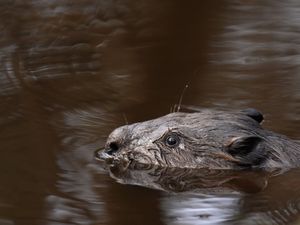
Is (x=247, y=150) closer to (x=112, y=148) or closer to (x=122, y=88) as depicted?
(x=112, y=148)

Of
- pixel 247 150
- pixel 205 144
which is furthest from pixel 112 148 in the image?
pixel 247 150

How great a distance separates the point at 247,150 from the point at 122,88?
84.9 inches

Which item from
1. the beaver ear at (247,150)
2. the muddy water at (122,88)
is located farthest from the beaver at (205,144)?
the muddy water at (122,88)

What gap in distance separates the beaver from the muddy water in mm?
231

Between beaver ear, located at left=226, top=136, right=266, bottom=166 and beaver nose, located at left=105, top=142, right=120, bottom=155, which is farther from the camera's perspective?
beaver nose, located at left=105, top=142, right=120, bottom=155

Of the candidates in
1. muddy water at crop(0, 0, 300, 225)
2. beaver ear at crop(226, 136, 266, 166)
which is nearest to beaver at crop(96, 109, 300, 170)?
beaver ear at crop(226, 136, 266, 166)

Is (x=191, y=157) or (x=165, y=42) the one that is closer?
(x=191, y=157)

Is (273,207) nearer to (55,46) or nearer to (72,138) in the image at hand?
(72,138)

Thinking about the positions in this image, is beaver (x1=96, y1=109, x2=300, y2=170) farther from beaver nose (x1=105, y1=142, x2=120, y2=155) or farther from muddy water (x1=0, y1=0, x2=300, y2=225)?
muddy water (x1=0, y1=0, x2=300, y2=225)

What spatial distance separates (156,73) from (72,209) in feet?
10.8

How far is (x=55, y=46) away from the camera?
10.9 metres

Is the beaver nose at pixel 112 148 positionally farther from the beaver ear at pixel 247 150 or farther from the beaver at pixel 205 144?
the beaver ear at pixel 247 150

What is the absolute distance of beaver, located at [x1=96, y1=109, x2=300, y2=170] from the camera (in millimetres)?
7895

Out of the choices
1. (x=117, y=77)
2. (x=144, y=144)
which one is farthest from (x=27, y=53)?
(x=144, y=144)
